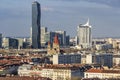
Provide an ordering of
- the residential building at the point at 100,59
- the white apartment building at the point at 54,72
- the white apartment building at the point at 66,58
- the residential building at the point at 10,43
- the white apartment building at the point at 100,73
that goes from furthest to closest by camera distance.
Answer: the residential building at the point at 10,43 < the residential building at the point at 100,59 < the white apartment building at the point at 66,58 < the white apartment building at the point at 54,72 < the white apartment building at the point at 100,73

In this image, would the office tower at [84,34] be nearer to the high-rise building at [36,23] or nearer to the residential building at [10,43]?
the high-rise building at [36,23]

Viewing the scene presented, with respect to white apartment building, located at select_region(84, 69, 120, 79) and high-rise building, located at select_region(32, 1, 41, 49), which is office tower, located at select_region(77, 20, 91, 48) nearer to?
high-rise building, located at select_region(32, 1, 41, 49)

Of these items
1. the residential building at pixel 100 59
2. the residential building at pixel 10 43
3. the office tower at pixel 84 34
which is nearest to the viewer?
the residential building at pixel 100 59

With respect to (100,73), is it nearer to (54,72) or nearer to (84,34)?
(54,72)

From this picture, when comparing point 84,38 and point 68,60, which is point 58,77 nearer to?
point 68,60

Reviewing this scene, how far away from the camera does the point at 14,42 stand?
382ft

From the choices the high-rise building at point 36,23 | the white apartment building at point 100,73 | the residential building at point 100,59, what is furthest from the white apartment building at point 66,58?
the high-rise building at point 36,23

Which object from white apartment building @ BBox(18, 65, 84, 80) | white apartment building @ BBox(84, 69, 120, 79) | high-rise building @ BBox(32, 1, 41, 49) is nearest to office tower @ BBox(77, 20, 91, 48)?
high-rise building @ BBox(32, 1, 41, 49)

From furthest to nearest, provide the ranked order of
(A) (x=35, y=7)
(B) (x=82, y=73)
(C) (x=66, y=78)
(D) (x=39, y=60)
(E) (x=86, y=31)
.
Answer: (E) (x=86, y=31)
(A) (x=35, y=7)
(D) (x=39, y=60)
(B) (x=82, y=73)
(C) (x=66, y=78)

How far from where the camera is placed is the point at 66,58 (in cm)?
7206

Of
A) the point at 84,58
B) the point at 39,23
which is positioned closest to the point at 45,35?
the point at 39,23

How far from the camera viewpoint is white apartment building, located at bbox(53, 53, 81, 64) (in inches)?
2734

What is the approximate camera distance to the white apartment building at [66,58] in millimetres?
69438

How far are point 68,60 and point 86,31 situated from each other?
52514 millimetres
